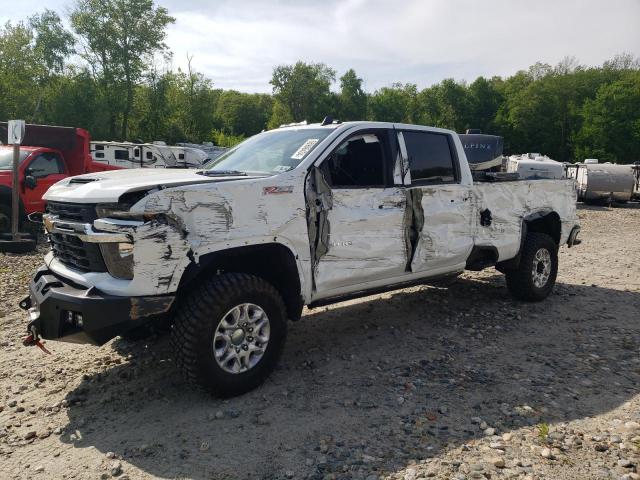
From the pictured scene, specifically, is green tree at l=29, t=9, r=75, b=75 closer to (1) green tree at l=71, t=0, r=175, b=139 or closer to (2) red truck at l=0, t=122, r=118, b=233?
(1) green tree at l=71, t=0, r=175, b=139

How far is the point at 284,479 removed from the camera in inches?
114

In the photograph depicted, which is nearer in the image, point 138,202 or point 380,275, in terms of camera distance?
point 138,202

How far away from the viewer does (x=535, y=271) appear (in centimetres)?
646

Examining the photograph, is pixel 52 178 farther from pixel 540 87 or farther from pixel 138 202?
pixel 540 87

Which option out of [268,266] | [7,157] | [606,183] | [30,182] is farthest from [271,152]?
[606,183]

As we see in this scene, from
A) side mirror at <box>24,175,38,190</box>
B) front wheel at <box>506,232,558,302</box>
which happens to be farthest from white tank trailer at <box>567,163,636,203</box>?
side mirror at <box>24,175,38,190</box>

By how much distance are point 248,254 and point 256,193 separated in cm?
49

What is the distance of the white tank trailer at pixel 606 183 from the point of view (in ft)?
69.6

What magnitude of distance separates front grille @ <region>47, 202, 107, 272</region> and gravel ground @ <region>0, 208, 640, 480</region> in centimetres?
104

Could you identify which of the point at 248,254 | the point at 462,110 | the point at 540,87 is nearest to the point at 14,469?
the point at 248,254

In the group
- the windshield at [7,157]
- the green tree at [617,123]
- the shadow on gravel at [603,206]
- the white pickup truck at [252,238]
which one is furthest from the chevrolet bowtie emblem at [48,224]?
the green tree at [617,123]

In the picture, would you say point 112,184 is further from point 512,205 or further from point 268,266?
point 512,205

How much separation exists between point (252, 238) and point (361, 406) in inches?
56.4

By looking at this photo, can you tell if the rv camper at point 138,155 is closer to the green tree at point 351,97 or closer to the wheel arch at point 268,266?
the wheel arch at point 268,266
